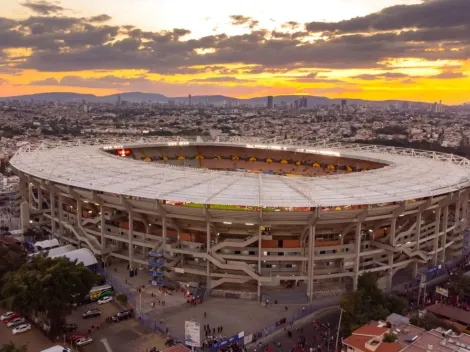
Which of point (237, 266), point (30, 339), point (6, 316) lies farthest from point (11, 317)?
point (237, 266)

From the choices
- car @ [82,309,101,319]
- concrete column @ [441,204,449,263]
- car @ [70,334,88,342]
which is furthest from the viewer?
concrete column @ [441,204,449,263]

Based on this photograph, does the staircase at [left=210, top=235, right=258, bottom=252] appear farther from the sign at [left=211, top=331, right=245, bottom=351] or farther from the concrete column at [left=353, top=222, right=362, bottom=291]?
the concrete column at [left=353, top=222, right=362, bottom=291]

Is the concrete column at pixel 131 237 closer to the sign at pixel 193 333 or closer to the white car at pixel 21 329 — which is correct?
the white car at pixel 21 329

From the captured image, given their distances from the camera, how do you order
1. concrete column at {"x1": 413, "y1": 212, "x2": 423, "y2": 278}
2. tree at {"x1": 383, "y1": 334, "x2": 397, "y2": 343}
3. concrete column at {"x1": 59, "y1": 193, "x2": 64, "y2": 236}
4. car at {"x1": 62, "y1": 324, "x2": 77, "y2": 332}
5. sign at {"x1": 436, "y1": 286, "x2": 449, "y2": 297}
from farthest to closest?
concrete column at {"x1": 59, "y1": 193, "x2": 64, "y2": 236}
concrete column at {"x1": 413, "y1": 212, "x2": 423, "y2": 278}
sign at {"x1": 436, "y1": 286, "x2": 449, "y2": 297}
car at {"x1": 62, "y1": 324, "x2": 77, "y2": 332}
tree at {"x1": 383, "y1": 334, "x2": 397, "y2": 343}

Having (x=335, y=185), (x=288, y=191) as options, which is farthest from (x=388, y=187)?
(x=288, y=191)

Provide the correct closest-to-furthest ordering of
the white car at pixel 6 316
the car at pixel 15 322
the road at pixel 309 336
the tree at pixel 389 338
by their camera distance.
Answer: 1. the tree at pixel 389 338
2. the road at pixel 309 336
3. the car at pixel 15 322
4. the white car at pixel 6 316

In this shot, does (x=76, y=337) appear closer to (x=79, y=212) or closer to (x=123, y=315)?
(x=123, y=315)

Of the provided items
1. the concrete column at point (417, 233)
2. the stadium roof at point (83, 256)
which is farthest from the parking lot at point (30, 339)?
the concrete column at point (417, 233)

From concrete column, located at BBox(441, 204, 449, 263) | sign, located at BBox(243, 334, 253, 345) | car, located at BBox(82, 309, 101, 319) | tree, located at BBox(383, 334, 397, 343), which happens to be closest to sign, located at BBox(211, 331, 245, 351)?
sign, located at BBox(243, 334, 253, 345)
